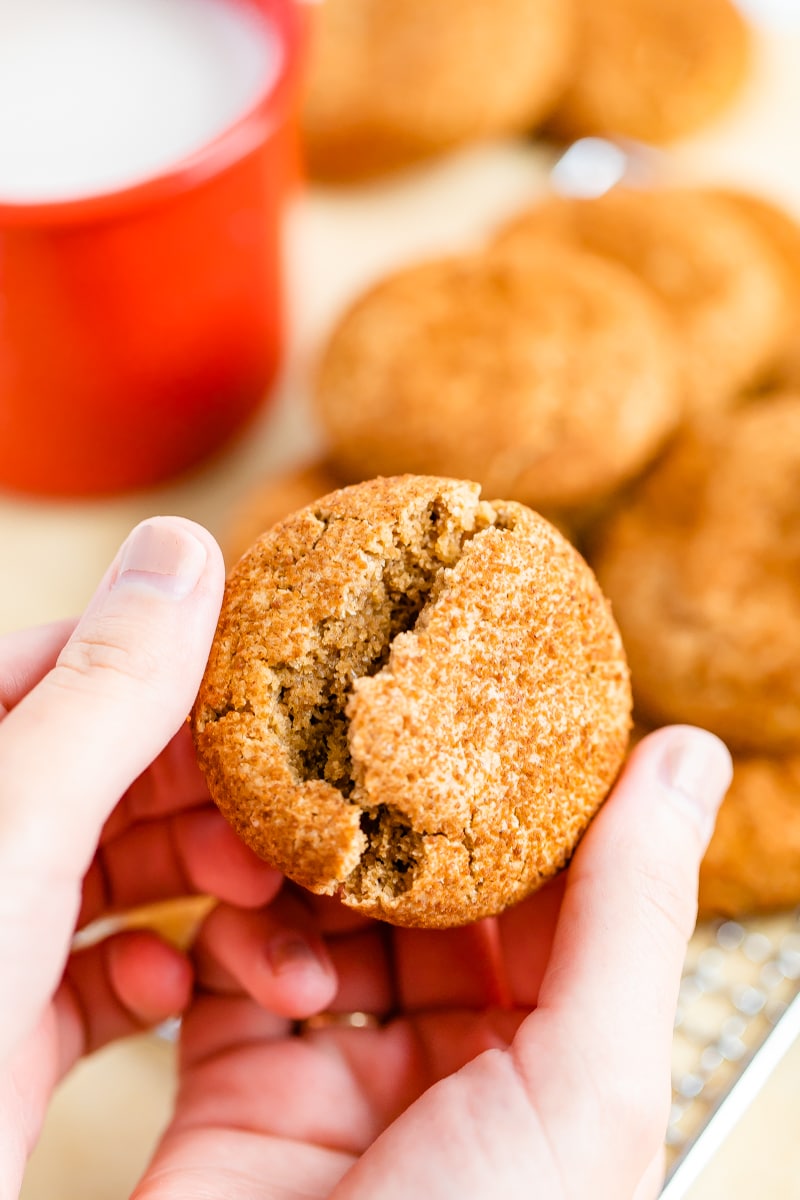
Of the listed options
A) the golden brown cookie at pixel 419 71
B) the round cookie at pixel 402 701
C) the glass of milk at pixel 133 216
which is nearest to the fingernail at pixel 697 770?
the round cookie at pixel 402 701

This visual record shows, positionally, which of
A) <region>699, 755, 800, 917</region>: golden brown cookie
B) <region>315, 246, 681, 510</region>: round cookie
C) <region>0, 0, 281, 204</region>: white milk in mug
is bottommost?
<region>699, 755, 800, 917</region>: golden brown cookie

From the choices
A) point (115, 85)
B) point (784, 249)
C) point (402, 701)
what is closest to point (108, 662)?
point (402, 701)

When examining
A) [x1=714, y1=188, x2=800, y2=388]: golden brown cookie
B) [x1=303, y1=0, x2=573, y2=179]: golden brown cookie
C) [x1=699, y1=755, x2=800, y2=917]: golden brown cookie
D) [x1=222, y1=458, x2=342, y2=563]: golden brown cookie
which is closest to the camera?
[x1=699, y1=755, x2=800, y2=917]: golden brown cookie

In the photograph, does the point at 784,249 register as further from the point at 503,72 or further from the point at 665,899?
the point at 665,899

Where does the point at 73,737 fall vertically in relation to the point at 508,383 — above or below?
above

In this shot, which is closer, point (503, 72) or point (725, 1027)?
point (725, 1027)

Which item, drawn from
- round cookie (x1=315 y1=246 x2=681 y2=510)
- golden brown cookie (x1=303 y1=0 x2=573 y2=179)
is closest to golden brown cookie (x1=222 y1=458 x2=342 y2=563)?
round cookie (x1=315 y1=246 x2=681 y2=510)

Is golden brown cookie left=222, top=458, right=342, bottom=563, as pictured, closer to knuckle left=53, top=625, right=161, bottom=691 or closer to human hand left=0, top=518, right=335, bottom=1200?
human hand left=0, top=518, right=335, bottom=1200

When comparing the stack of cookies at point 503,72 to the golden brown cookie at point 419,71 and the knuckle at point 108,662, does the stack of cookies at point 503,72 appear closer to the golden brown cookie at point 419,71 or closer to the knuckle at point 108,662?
the golden brown cookie at point 419,71
